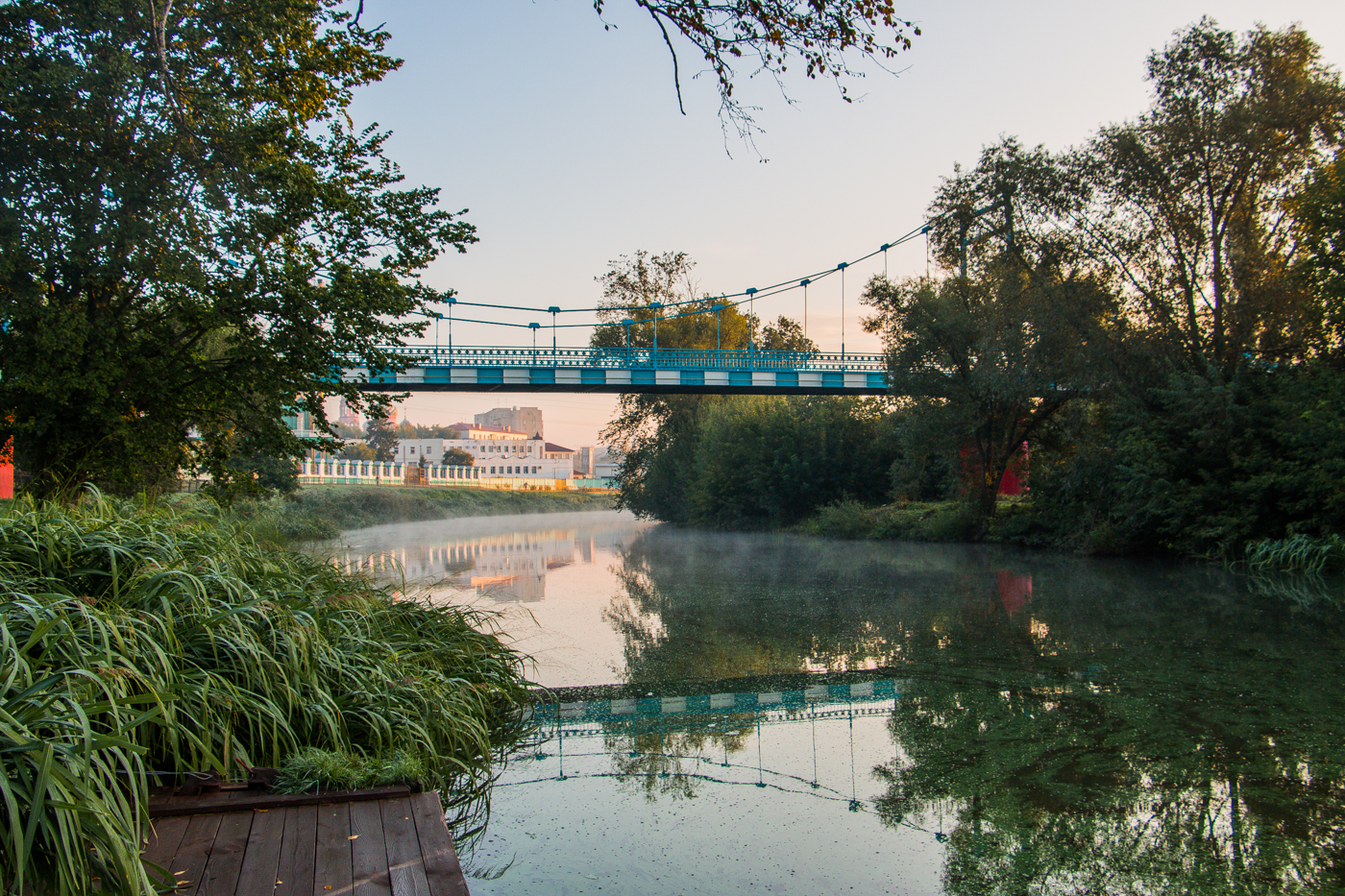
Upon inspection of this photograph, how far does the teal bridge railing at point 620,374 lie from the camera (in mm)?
26312

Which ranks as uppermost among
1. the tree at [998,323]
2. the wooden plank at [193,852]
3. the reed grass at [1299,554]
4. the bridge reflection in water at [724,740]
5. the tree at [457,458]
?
the tree at [998,323]

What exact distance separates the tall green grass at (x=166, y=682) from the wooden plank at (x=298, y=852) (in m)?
0.28

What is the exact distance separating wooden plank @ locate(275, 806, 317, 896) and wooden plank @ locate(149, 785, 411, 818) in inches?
1.8

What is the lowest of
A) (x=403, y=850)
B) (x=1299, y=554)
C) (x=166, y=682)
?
(x=1299, y=554)

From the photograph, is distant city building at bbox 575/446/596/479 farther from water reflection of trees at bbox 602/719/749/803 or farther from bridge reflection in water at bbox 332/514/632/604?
water reflection of trees at bbox 602/719/749/803

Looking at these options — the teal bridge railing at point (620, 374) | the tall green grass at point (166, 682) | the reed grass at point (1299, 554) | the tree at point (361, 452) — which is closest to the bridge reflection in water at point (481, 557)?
the tall green grass at point (166, 682)

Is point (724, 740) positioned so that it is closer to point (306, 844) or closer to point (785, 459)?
point (306, 844)

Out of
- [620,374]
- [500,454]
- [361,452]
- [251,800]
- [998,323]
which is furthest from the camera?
[500,454]

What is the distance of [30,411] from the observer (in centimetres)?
854

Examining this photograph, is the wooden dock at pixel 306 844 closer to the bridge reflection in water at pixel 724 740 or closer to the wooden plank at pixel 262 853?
the wooden plank at pixel 262 853

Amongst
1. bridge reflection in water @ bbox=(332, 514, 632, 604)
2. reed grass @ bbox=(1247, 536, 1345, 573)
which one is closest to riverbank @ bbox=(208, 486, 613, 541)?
bridge reflection in water @ bbox=(332, 514, 632, 604)

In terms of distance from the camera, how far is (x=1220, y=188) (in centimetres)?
1455

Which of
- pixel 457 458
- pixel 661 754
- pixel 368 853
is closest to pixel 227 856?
pixel 368 853

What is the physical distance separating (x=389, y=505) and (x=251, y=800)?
119 feet
